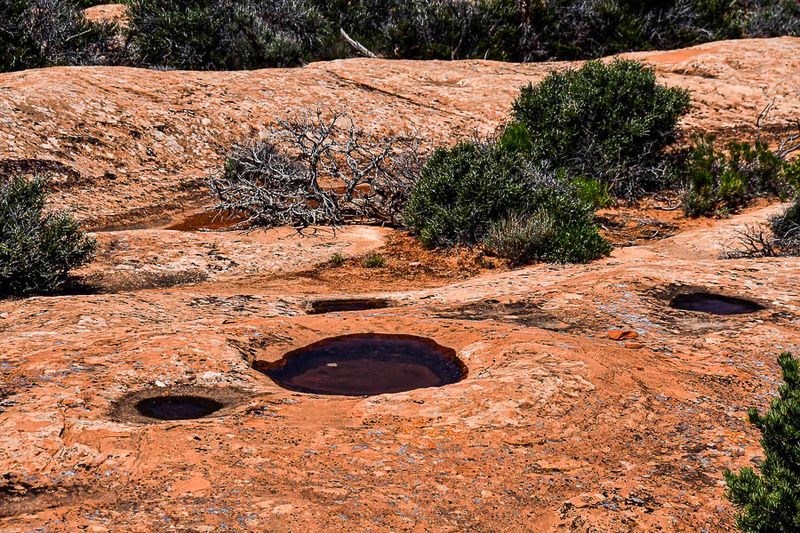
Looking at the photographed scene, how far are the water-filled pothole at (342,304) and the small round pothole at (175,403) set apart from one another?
2.34m

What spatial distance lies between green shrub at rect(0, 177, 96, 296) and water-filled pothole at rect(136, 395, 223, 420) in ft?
14.0

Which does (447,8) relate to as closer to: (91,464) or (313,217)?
(313,217)

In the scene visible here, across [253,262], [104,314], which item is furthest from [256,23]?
[104,314]

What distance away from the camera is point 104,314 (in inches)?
247

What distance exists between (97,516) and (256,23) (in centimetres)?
1844

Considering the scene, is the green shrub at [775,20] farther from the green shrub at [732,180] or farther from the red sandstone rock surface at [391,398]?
the red sandstone rock surface at [391,398]

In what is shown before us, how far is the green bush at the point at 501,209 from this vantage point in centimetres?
962

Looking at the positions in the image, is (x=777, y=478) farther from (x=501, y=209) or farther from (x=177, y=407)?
(x=501, y=209)

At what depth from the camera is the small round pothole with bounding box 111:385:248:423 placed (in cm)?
419

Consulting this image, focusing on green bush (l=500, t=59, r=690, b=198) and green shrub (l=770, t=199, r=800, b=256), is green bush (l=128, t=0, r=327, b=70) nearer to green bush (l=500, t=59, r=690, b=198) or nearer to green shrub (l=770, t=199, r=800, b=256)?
green bush (l=500, t=59, r=690, b=198)

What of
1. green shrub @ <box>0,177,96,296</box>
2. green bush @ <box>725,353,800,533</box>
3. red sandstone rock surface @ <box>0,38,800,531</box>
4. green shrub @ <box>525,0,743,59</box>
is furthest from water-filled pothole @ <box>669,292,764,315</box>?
green shrub @ <box>525,0,743,59</box>

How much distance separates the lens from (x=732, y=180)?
12516 millimetres

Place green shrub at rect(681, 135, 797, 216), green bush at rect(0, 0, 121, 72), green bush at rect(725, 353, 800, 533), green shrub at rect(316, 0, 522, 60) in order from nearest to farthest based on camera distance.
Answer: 1. green bush at rect(725, 353, 800, 533)
2. green shrub at rect(681, 135, 797, 216)
3. green bush at rect(0, 0, 121, 72)
4. green shrub at rect(316, 0, 522, 60)

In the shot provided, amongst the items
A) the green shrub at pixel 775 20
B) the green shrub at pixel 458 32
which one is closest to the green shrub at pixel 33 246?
the green shrub at pixel 458 32
